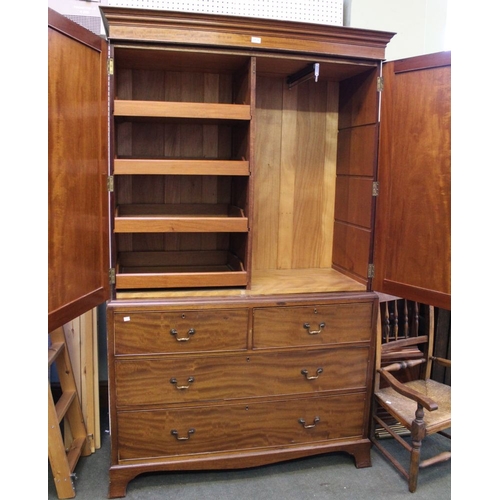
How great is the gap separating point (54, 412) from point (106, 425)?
595 millimetres

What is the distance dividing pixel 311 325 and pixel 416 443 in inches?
26.3

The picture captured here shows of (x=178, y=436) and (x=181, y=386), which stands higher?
(x=181, y=386)

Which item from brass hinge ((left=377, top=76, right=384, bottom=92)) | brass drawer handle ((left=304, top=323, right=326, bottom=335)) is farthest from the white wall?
brass drawer handle ((left=304, top=323, right=326, bottom=335))

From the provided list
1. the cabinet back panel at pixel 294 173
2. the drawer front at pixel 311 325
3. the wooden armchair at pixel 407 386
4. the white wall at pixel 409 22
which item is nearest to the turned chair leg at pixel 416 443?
the wooden armchair at pixel 407 386

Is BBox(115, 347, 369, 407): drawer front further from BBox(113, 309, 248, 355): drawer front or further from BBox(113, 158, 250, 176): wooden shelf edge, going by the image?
BBox(113, 158, 250, 176): wooden shelf edge

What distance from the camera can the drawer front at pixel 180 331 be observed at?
6.74ft

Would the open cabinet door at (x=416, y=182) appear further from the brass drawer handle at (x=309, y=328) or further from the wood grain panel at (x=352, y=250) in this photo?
the brass drawer handle at (x=309, y=328)

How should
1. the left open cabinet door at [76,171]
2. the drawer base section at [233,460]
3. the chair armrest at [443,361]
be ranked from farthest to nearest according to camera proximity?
the chair armrest at [443,361] → the drawer base section at [233,460] → the left open cabinet door at [76,171]

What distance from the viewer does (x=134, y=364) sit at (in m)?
2.08

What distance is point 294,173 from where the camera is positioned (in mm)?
2639

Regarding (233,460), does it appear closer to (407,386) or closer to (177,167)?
(407,386)

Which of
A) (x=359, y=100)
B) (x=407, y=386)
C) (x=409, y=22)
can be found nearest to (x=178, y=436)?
(x=407, y=386)

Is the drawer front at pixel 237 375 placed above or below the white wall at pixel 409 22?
below
